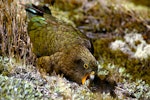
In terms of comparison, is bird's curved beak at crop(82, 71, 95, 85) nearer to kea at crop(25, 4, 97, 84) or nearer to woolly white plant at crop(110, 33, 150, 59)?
kea at crop(25, 4, 97, 84)

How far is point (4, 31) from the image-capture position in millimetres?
5492

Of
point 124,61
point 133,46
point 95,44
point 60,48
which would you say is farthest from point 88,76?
point 133,46

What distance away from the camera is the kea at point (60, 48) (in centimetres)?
515

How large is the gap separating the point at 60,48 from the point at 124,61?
1558 millimetres

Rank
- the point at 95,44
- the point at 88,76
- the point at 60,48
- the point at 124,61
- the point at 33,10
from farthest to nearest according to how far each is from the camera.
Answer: the point at 95,44
the point at 124,61
the point at 33,10
the point at 60,48
the point at 88,76

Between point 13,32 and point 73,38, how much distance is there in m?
0.87

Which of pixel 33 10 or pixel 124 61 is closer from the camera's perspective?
pixel 33 10

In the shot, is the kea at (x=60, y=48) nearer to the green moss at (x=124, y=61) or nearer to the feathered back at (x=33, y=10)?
the feathered back at (x=33, y=10)

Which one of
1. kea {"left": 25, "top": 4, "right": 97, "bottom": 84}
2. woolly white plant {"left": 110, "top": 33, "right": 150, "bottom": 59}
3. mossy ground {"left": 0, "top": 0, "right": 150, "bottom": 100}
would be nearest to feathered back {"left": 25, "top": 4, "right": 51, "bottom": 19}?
kea {"left": 25, "top": 4, "right": 97, "bottom": 84}

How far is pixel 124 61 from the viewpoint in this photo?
21.5 feet

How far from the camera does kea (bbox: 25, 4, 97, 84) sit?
5.15 metres

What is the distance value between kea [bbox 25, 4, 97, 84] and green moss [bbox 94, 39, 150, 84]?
2.94 feet

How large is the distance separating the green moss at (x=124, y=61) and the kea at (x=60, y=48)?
90 cm

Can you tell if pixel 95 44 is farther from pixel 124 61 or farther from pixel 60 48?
pixel 60 48
